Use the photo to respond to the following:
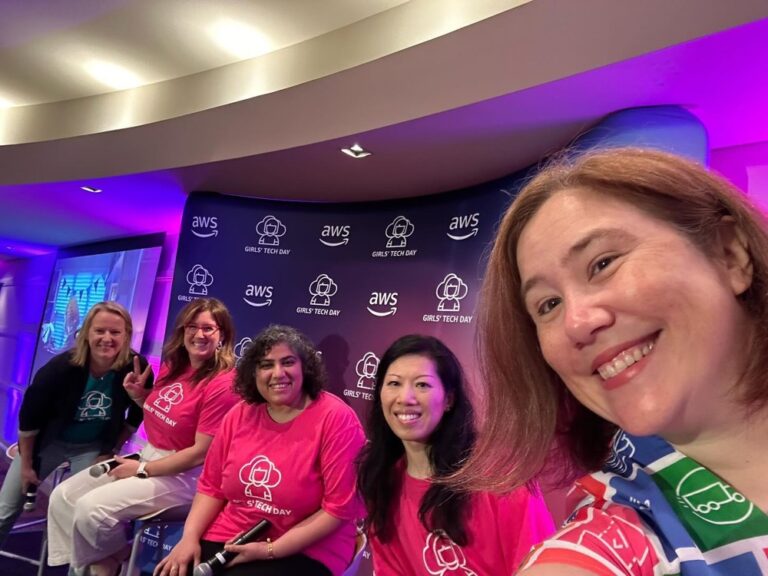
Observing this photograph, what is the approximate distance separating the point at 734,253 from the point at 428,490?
3.38ft

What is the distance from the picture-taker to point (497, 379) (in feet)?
2.78

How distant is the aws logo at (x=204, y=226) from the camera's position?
3.57m

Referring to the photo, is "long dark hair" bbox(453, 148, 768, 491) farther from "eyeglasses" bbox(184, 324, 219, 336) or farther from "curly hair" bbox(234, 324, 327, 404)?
"eyeglasses" bbox(184, 324, 219, 336)

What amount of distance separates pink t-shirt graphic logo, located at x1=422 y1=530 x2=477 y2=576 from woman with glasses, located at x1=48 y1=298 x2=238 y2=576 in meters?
1.35

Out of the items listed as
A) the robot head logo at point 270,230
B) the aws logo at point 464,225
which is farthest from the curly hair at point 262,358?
the robot head logo at point 270,230

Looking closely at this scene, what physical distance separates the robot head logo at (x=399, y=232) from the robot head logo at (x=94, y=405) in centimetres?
198

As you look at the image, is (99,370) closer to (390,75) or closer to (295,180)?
(295,180)

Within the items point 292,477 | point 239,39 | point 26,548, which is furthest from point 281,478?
point 239,39

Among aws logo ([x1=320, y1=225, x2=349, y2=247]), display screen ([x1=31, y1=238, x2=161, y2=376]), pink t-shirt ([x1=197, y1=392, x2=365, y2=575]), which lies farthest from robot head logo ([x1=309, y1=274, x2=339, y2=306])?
display screen ([x1=31, y1=238, x2=161, y2=376])

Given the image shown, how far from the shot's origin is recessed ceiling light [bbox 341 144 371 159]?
2.37 metres

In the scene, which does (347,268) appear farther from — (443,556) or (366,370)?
(443,556)

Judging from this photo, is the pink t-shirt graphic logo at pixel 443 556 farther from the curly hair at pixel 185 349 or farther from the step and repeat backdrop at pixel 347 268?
the curly hair at pixel 185 349

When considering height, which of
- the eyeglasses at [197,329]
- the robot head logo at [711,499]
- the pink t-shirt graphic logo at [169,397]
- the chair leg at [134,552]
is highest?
the eyeglasses at [197,329]

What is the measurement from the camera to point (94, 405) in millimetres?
2752
